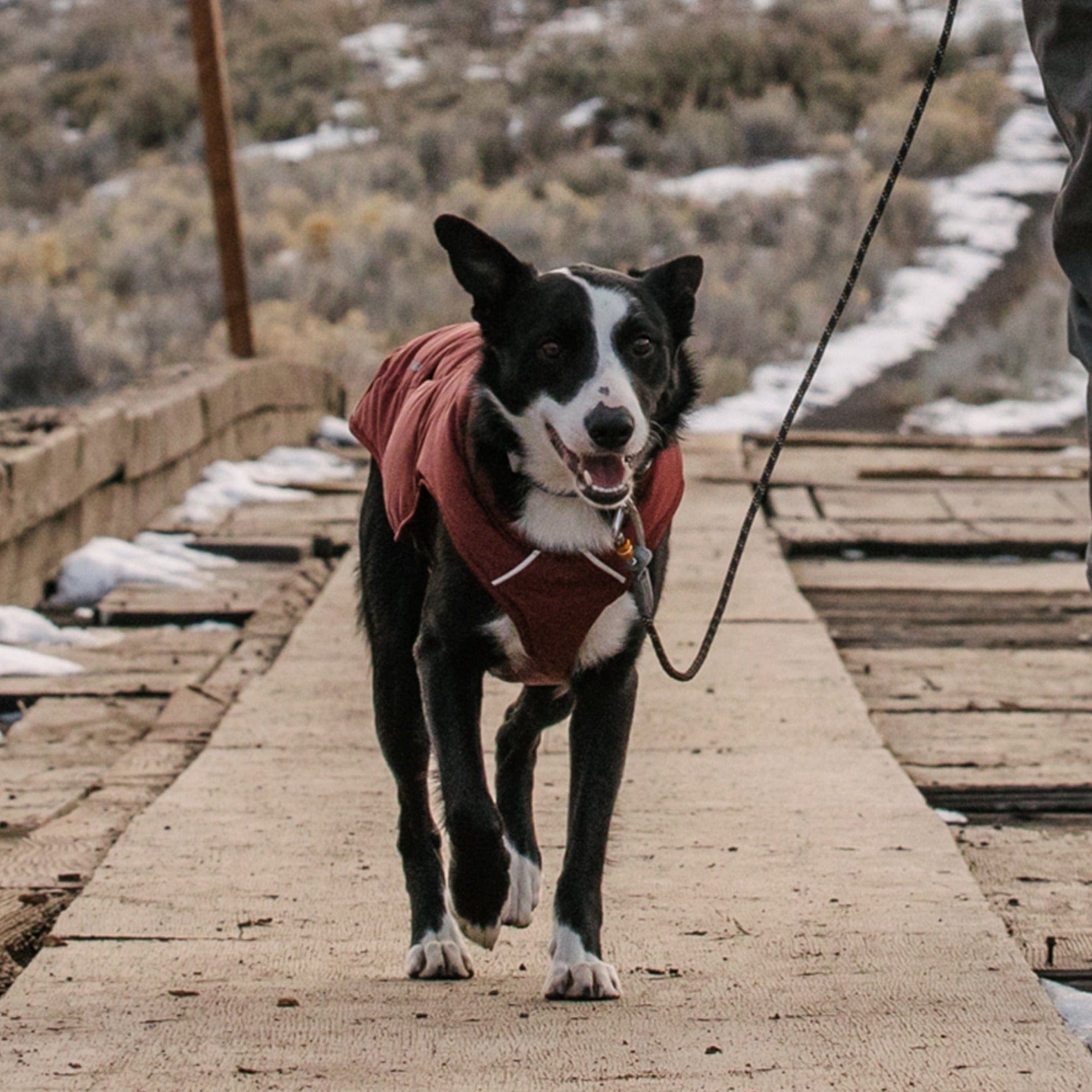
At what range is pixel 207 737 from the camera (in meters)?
6.32

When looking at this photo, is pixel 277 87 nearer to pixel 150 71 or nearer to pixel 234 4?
pixel 150 71

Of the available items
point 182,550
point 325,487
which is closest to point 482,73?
point 325,487

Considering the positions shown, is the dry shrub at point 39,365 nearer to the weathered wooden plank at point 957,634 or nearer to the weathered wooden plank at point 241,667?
the weathered wooden plank at point 241,667

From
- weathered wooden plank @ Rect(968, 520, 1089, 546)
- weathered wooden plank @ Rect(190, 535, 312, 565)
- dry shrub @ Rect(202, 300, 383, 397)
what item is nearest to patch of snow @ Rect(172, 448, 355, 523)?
weathered wooden plank @ Rect(190, 535, 312, 565)

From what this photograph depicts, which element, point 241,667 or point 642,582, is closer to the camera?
point 642,582

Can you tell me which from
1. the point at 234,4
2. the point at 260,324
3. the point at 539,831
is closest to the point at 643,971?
the point at 539,831

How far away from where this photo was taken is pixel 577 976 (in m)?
3.82

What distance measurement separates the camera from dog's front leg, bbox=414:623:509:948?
3.93 m

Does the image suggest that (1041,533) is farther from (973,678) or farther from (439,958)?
(439,958)

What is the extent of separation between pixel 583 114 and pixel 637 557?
102ft

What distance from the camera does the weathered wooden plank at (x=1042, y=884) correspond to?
427 centimetres

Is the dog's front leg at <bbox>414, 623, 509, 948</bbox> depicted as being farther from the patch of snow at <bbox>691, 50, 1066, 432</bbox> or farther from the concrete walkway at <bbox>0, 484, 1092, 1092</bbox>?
the patch of snow at <bbox>691, 50, 1066, 432</bbox>

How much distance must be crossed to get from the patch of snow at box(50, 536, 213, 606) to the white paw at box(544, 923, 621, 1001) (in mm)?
5064

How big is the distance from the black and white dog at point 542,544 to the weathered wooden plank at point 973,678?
9.22 ft
